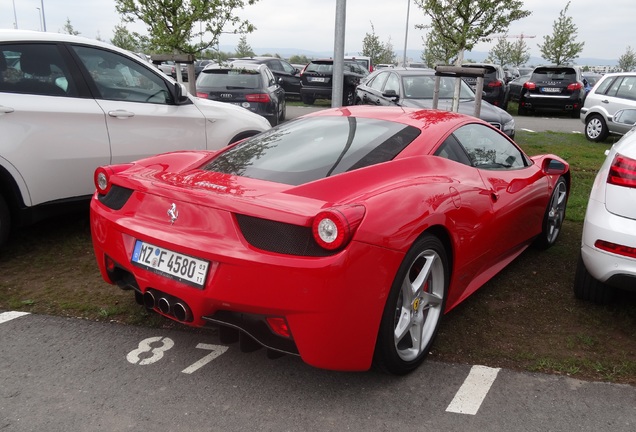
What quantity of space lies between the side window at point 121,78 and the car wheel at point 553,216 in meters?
3.55

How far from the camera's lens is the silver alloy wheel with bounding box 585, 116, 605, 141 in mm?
11758

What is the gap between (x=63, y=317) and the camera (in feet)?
11.8

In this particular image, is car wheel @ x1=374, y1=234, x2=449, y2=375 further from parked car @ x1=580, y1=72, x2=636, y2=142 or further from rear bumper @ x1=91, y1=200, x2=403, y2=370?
parked car @ x1=580, y1=72, x2=636, y2=142

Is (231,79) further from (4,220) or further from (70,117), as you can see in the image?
(4,220)

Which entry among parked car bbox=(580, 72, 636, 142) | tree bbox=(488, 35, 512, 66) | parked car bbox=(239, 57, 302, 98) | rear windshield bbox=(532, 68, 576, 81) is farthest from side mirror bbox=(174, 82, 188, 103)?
tree bbox=(488, 35, 512, 66)

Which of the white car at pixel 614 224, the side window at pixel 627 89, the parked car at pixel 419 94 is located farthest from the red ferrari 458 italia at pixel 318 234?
the side window at pixel 627 89

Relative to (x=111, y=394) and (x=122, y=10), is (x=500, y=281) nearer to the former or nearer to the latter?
(x=111, y=394)

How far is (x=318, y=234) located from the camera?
240cm

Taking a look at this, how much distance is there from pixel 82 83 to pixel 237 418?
3.40m

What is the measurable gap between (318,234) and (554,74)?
55.5 feet

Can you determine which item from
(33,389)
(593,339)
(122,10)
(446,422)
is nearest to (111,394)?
(33,389)

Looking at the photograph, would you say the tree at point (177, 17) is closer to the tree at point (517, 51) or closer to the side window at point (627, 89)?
the side window at point (627, 89)

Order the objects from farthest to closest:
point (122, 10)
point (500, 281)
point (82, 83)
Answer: point (122, 10) < point (82, 83) < point (500, 281)

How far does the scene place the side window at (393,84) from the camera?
10.1 meters
